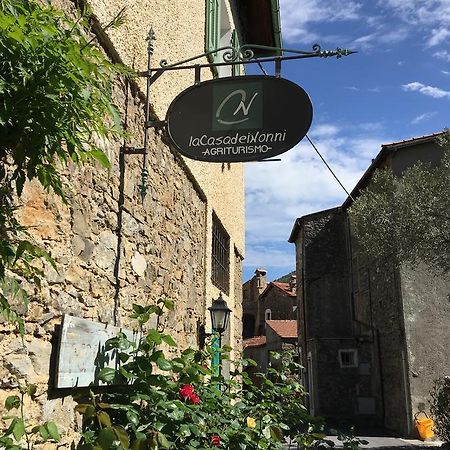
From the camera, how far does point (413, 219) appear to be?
10758 millimetres

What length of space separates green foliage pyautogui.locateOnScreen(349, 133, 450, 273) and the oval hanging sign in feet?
25.2

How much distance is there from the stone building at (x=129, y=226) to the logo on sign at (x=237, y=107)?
0.65 meters

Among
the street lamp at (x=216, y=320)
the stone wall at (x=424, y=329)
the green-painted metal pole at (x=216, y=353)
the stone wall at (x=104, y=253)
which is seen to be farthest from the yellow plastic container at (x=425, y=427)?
the stone wall at (x=104, y=253)

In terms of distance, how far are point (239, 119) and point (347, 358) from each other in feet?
49.9

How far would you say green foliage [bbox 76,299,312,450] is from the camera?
2.37 meters

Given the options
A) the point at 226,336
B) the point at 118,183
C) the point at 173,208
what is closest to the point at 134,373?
the point at 118,183

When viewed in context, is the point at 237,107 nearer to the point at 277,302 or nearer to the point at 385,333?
the point at 385,333

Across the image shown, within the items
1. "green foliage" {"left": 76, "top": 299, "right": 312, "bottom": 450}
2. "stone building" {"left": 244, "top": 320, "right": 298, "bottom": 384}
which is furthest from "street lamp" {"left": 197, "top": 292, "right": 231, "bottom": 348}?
"stone building" {"left": 244, "top": 320, "right": 298, "bottom": 384}

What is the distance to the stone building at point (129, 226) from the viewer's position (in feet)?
8.81

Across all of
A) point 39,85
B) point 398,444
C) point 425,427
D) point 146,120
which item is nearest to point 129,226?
point 146,120

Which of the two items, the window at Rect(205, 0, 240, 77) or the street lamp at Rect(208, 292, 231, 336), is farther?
the window at Rect(205, 0, 240, 77)

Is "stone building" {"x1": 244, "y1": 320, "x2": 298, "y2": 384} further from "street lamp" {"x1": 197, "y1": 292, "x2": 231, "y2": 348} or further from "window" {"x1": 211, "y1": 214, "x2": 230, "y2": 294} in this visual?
"street lamp" {"x1": 197, "y1": 292, "x2": 231, "y2": 348}

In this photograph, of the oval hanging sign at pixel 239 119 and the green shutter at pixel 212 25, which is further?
the green shutter at pixel 212 25

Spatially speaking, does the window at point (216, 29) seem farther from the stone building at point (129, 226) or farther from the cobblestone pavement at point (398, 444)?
the cobblestone pavement at point (398, 444)
